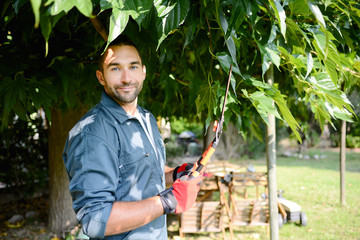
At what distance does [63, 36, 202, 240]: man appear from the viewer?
120cm

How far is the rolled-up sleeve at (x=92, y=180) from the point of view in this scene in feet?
3.85

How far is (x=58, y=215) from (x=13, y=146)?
197 cm

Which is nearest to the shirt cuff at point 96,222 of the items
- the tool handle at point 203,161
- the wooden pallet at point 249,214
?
the tool handle at point 203,161

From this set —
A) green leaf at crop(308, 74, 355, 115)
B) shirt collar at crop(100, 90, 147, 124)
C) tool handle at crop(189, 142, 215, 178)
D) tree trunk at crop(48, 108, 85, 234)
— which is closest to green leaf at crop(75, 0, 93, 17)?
shirt collar at crop(100, 90, 147, 124)

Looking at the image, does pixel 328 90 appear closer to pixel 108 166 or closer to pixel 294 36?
pixel 294 36

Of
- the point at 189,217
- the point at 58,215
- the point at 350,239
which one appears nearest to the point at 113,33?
the point at 189,217

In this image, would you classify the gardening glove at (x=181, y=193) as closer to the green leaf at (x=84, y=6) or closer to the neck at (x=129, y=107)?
the neck at (x=129, y=107)

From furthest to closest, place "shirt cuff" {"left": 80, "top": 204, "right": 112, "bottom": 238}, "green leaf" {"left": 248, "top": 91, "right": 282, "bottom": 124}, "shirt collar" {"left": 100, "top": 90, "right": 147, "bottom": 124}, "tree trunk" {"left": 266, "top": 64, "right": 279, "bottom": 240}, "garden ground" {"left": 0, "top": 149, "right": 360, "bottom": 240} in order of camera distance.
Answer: "garden ground" {"left": 0, "top": 149, "right": 360, "bottom": 240} → "tree trunk" {"left": 266, "top": 64, "right": 279, "bottom": 240} → "green leaf" {"left": 248, "top": 91, "right": 282, "bottom": 124} → "shirt collar" {"left": 100, "top": 90, "right": 147, "bottom": 124} → "shirt cuff" {"left": 80, "top": 204, "right": 112, "bottom": 238}

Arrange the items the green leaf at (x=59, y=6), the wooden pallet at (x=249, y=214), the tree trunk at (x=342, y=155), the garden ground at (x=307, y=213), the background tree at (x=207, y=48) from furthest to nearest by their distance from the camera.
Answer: the tree trunk at (x=342, y=155)
the garden ground at (x=307, y=213)
the wooden pallet at (x=249, y=214)
the background tree at (x=207, y=48)
the green leaf at (x=59, y=6)

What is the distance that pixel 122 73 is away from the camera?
56.5 inches

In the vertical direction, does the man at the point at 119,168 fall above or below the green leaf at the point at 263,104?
below

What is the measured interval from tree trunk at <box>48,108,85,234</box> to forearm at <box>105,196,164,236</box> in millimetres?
3088

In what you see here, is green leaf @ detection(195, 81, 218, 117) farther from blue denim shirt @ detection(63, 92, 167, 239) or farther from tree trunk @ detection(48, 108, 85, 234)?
tree trunk @ detection(48, 108, 85, 234)

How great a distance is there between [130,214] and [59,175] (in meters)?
3.47
